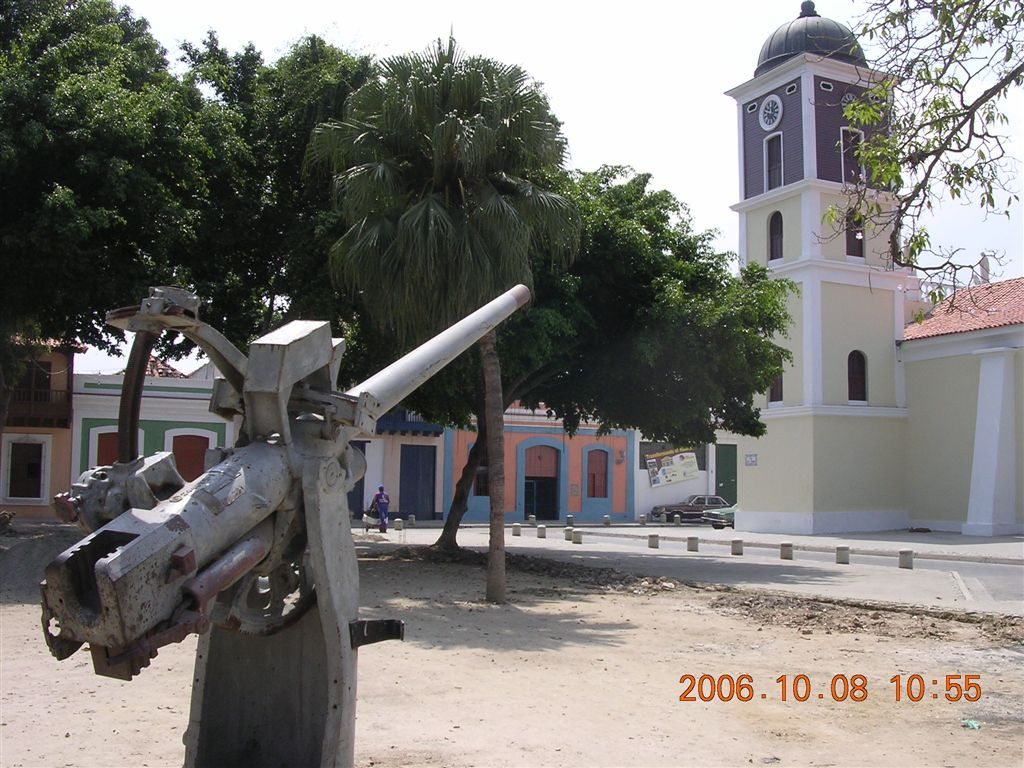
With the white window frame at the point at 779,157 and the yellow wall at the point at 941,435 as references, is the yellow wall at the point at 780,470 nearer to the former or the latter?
the yellow wall at the point at 941,435

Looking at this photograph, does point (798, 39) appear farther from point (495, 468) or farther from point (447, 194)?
point (495, 468)

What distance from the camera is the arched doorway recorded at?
4012cm

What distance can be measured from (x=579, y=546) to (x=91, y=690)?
1831 centimetres

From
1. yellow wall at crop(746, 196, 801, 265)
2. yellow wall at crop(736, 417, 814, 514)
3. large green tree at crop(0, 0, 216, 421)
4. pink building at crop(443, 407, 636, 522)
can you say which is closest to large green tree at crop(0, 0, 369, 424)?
large green tree at crop(0, 0, 216, 421)

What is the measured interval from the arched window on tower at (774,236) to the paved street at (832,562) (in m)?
9.46

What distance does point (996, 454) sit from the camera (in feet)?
92.1

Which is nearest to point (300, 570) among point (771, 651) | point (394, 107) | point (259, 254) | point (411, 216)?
point (771, 651)

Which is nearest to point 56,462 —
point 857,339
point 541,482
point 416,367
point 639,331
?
point 541,482

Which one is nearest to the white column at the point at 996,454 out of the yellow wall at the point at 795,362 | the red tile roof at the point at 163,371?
the yellow wall at the point at 795,362

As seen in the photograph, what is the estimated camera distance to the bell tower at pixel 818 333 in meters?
30.6

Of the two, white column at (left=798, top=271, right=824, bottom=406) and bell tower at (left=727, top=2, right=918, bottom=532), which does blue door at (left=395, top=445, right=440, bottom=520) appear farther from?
white column at (left=798, top=271, right=824, bottom=406)

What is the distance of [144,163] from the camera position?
13922mm

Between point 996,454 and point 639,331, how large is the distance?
16283mm

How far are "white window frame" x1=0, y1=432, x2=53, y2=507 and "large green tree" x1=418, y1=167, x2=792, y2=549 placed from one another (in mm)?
17856
